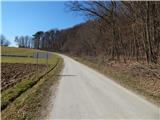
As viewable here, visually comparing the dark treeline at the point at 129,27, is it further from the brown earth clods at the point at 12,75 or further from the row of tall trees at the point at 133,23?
the brown earth clods at the point at 12,75

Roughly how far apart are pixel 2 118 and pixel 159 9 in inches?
809

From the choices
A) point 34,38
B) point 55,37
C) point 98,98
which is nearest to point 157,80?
point 98,98

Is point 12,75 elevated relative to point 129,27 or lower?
lower

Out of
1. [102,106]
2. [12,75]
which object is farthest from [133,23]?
[102,106]

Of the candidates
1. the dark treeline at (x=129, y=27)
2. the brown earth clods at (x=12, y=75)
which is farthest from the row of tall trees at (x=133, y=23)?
the brown earth clods at (x=12, y=75)

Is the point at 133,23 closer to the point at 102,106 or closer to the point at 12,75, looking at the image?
the point at 12,75

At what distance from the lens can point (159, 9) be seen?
26.4 meters

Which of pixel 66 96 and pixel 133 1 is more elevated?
pixel 133 1

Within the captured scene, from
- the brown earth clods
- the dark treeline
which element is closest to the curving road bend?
the brown earth clods

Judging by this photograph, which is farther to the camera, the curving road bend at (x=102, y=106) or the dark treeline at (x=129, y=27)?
the dark treeline at (x=129, y=27)

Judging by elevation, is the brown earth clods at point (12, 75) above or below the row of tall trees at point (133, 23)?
below

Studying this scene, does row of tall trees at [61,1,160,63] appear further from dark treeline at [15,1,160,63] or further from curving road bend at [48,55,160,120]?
curving road bend at [48,55,160,120]

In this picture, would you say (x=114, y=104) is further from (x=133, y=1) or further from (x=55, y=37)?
(x=55, y=37)

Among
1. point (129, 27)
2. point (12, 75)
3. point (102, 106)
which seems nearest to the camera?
point (102, 106)
